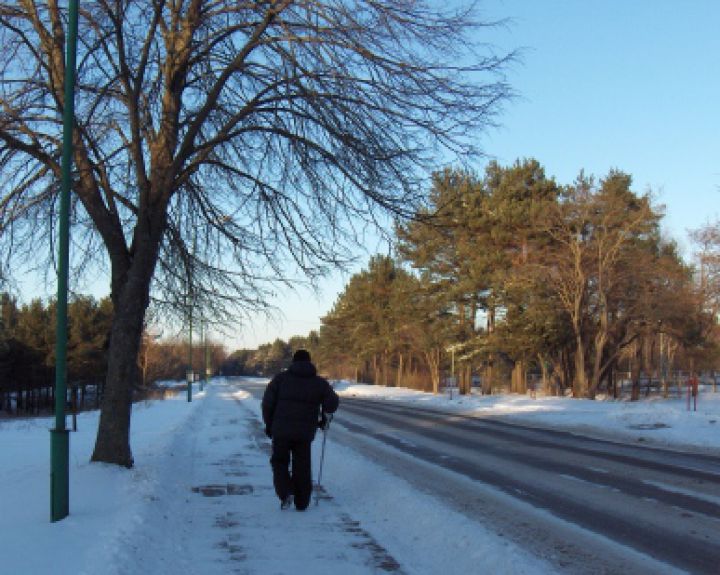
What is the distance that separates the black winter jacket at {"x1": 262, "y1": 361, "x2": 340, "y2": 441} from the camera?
7.68 meters

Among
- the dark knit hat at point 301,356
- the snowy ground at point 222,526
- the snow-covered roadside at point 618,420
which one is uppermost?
the dark knit hat at point 301,356

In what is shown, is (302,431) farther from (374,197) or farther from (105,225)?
(105,225)

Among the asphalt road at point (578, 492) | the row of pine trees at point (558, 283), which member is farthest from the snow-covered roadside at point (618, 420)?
the row of pine trees at point (558, 283)

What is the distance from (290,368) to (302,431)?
28.4 inches

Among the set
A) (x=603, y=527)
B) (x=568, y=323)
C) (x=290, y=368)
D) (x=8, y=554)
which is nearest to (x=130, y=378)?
(x=290, y=368)

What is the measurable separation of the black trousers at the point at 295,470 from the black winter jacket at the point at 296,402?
12 cm

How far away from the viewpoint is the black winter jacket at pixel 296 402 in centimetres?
768

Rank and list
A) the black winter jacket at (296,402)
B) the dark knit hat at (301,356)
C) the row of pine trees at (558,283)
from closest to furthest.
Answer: the black winter jacket at (296,402)
the dark knit hat at (301,356)
the row of pine trees at (558,283)

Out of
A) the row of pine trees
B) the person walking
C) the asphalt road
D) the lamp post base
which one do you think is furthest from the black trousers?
the row of pine trees

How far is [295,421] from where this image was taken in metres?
7.69

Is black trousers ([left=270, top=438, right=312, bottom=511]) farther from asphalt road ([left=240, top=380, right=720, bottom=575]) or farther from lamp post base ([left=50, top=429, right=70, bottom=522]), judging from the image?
lamp post base ([left=50, top=429, right=70, bottom=522])

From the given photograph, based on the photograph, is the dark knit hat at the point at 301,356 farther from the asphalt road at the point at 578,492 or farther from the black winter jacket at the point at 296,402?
the asphalt road at the point at 578,492

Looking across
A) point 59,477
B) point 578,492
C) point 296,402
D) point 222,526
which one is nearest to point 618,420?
point 578,492

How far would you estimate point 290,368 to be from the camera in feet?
26.0
